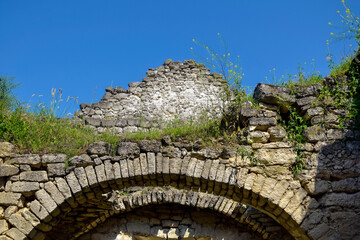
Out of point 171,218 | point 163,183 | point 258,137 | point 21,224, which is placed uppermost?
point 258,137

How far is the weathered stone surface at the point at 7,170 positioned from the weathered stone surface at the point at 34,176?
10cm

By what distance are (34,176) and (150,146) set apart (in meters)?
1.62

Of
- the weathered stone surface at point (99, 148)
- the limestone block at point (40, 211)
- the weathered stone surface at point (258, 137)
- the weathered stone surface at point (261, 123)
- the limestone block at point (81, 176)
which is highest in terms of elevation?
the weathered stone surface at point (261, 123)

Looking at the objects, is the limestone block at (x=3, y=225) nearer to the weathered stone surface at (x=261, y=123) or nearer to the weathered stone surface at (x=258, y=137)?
the weathered stone surface at (x=258, y=137)

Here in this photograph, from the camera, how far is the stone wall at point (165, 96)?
10023 millimetres

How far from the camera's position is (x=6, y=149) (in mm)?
5664

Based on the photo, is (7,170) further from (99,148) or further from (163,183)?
(163,183)

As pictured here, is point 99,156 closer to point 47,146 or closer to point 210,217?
point 47,146

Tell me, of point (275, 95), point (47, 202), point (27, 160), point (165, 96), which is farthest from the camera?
point (165, 96)

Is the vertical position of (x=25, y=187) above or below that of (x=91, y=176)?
below

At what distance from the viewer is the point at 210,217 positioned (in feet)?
27.0

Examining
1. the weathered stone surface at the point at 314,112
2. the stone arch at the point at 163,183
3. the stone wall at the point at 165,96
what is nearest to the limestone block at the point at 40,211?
the stone arch at the point at 163,183

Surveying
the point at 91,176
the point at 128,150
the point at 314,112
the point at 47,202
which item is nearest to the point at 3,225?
the point at 47,202

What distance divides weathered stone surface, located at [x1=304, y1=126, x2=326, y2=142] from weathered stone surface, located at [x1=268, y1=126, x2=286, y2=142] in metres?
0.31
